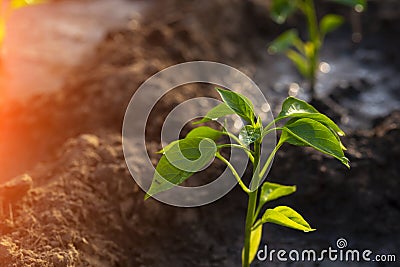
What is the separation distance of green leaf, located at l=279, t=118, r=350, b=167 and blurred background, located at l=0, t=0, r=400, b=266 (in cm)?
78

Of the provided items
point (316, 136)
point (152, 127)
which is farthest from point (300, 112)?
point (152, 127)

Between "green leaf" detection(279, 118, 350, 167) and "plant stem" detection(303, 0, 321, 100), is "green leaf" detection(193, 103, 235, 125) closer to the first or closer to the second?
"green leaf" detection(279, 118, 350, 167)

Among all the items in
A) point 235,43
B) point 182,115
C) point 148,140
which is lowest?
point 148,140

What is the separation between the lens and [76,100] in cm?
301

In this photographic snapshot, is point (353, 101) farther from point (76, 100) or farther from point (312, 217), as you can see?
point (76, 100)

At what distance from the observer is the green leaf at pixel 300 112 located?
5.32 ft

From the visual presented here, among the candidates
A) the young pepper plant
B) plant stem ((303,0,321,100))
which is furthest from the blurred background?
the young pepper plant

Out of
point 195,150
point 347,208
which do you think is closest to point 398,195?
point 347,208

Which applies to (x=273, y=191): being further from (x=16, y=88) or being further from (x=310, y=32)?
(x=16, y=88)

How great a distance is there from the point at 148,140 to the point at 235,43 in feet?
4.06

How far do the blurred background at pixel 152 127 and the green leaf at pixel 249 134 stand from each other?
0.70m

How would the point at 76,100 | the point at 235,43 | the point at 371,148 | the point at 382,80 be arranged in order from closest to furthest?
the point at 371,148
the point at 76,100
the point at 382,80
the point at 235,43

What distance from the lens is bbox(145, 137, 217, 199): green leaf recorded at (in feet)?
5.29

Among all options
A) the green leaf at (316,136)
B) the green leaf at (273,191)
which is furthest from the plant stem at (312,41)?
the green leaf at (316,136)
